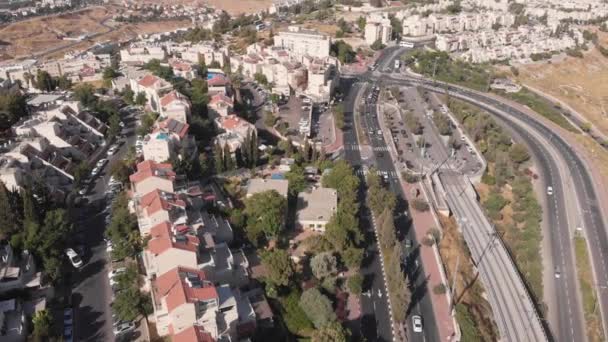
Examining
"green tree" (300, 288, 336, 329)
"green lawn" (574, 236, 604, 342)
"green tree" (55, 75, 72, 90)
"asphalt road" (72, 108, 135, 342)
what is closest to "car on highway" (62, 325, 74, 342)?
"asphalt road" (72, 108, 135, 342)

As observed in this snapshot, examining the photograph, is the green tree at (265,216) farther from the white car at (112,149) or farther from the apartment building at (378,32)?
the apartment building at (378,32)

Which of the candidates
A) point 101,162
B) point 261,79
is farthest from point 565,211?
point 101,162

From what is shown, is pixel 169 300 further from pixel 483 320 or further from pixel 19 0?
pixel 19 0

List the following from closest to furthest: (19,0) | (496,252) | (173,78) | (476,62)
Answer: (496,252)
(173,78)
(476,62)
(19,0)

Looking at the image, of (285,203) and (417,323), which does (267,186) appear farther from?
(417,323)

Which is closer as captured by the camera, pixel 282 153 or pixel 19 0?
pixel 282 153

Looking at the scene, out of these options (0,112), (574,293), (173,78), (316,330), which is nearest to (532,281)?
(574,293)

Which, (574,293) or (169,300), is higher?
(169,300)
